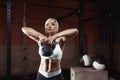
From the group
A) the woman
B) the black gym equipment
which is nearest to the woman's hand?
the woman

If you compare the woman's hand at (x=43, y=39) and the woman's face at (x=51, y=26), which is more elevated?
the woman's face at (x=51, y=26)

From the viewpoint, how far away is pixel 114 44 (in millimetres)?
4383

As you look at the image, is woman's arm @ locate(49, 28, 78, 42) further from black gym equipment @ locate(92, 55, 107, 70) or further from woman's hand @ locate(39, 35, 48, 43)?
black gym equipment @ locate(92, 55, 107, 70)

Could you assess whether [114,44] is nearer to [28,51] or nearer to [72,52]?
[72,52]

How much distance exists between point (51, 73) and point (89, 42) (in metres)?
3.46

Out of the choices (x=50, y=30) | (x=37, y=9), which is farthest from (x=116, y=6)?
(x=50, y=30)

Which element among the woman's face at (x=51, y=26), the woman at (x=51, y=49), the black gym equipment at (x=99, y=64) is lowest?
the black gym equipment at (x=99, y=64)

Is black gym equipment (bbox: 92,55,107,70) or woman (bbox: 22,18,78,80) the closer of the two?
woman (bbox: 22,18,78,80)

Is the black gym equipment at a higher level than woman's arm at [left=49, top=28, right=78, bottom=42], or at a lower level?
lower

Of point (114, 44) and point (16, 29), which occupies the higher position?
point (16, 29)

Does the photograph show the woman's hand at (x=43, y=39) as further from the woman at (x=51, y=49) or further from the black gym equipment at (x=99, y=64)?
the black gym equipment at (x=99, y=64)

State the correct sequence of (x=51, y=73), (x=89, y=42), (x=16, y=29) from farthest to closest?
(x=89, y=42), (x=16, y=29), (x=51, y=73)

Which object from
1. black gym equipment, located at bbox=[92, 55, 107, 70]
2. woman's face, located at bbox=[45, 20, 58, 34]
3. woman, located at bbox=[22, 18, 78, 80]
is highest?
woman's face, located at bbox=[45, 20, 58, 34]

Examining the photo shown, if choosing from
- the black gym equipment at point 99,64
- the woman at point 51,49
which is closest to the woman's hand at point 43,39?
the woman at point 51,49
